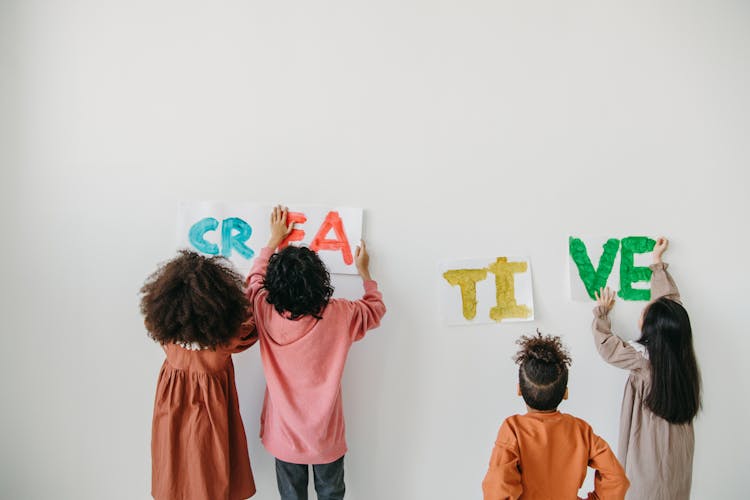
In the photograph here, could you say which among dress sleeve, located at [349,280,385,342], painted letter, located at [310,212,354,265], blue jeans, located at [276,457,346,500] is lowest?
blue jeans, located at [276,457,346,500]

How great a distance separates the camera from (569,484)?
120 centimetres

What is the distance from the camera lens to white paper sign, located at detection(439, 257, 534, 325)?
1.69 meters

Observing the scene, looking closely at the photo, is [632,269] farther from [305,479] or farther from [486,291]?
[305,479]

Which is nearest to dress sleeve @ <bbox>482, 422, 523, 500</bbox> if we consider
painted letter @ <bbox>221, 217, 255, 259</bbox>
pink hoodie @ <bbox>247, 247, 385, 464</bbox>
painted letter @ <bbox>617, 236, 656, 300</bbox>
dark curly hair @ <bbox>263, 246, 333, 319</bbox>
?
pink hoodie @ <bbox>247, 247, 385, 464</bbox>

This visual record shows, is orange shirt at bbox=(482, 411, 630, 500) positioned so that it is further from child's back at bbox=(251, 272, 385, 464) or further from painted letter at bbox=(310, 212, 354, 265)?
painted letter at bbox=(310, 212, 354, 265)

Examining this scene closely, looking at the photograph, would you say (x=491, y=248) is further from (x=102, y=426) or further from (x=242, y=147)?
(x=102, y=426)

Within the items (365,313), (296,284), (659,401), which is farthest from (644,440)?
(296,284)

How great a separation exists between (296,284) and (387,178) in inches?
21.9

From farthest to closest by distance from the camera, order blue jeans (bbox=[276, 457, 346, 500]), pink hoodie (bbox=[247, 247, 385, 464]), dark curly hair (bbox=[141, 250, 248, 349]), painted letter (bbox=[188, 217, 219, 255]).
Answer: painted letter (bbox=[188, 217, 219, 255]) < blue jeans (bbox=[276, 457, 346, 500]) < pink hoodie (bbox=[247, 247, 385, 464]) < dark curly hair (bbox=[141, 250, 248, 349])

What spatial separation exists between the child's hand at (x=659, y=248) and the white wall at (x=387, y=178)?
0.04 m

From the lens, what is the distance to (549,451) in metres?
1.21

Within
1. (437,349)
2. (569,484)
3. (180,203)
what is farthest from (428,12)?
(569,484)

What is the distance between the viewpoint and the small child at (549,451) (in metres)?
1.18

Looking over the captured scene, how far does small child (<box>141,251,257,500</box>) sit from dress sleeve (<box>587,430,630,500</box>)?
0.98 m
